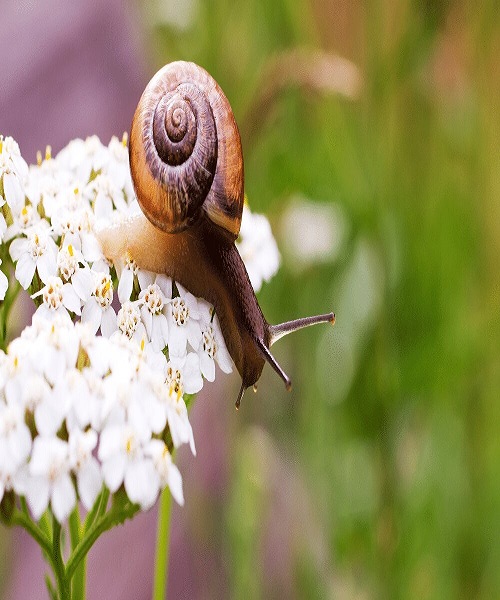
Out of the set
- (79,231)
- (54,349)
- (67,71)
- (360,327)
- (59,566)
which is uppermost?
(67,71)

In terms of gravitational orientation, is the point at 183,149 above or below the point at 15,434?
above

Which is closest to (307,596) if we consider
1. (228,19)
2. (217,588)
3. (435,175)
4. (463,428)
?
(217,588)

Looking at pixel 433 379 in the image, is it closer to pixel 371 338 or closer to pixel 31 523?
pixel 371 338

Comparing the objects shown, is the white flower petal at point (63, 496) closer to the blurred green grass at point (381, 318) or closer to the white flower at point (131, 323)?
the white flower at point (131, 323)

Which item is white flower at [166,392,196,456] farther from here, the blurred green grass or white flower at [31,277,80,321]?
the blurred green grass

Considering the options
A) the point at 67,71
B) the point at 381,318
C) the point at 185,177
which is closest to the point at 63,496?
the point at 185,177

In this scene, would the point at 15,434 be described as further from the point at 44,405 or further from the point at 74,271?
the point at 74,271
